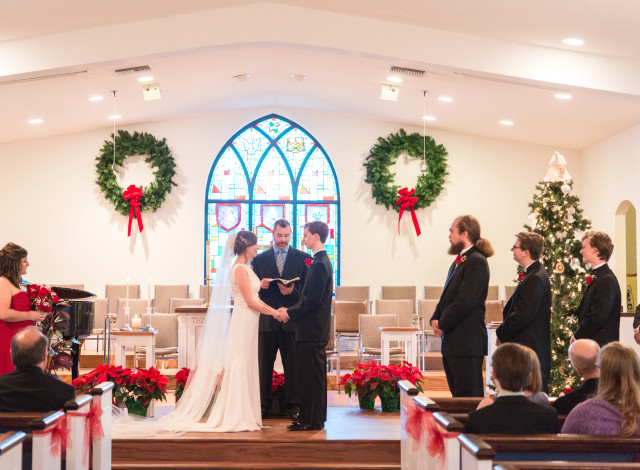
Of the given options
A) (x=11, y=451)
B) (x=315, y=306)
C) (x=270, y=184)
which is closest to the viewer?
(x=11, y=451)

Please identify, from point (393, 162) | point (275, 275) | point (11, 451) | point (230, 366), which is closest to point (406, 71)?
point (393, 162)


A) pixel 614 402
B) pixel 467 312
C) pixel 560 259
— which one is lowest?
pixel 614 402

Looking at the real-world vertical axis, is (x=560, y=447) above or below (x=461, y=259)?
below

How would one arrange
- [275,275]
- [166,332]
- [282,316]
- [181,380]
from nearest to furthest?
[282,316]
[275,275]
[181,380]
[166,332]

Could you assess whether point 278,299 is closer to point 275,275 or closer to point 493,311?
point 275,275

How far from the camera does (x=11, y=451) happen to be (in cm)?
301

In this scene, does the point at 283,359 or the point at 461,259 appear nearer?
the point at 461,259

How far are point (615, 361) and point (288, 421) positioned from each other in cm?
361

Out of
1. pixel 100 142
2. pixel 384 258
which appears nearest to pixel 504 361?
pixel 384 258

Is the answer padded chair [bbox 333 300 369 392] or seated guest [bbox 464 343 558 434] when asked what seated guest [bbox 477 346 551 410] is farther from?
padded chair [bbox 333 300 369 392]

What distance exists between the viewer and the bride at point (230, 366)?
5.99 metres

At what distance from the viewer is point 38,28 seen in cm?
772

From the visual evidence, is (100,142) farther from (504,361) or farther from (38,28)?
(504,361)

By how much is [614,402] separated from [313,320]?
9.38 ft
